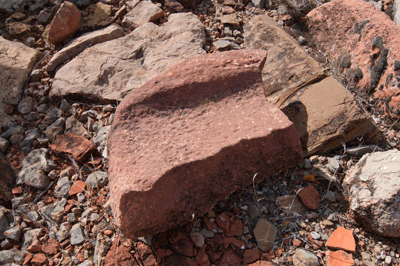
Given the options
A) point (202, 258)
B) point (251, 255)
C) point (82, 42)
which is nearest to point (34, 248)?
point (202, 258)

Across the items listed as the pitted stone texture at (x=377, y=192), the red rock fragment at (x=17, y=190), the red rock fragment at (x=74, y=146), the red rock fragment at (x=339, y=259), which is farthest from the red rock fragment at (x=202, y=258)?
the red rock fragment at (x=17, y=190)

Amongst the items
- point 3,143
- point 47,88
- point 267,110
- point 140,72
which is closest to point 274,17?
point 140,72

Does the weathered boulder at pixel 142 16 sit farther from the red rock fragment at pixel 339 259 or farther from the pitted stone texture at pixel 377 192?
the red rock fragment at pixel 339 259

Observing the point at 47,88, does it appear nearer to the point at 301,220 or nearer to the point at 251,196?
the point at 251,196

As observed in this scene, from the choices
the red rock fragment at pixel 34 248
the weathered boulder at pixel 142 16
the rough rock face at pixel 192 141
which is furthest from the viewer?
the weathered boulder at pixel 142 16

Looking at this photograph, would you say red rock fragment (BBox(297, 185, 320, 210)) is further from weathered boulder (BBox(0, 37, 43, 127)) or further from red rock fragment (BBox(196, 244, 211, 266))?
weathered boulder (BBox(0, 37, 43, 127))

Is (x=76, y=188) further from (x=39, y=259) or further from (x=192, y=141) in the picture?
(x=192, y=141)

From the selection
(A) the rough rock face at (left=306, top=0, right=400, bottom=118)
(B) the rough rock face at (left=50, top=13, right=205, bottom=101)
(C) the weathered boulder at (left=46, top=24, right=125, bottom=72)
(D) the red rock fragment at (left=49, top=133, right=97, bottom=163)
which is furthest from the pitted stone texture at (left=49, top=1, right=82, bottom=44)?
(A) the rough rock face at (left=306, top=0, right=400, bottom=118)
